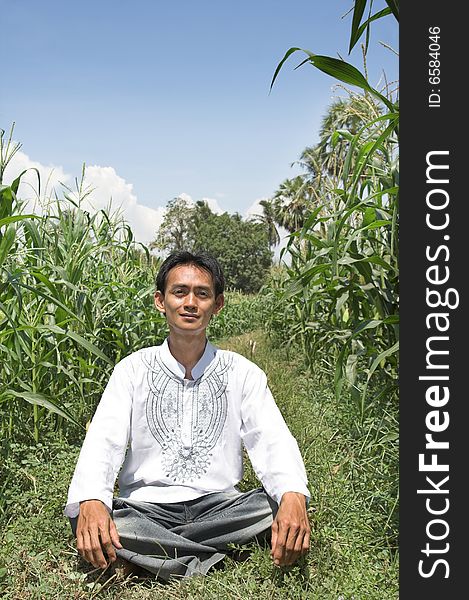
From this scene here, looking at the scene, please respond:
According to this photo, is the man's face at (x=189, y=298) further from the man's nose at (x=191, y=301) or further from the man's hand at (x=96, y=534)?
the man's hand at (x=96, y=534)

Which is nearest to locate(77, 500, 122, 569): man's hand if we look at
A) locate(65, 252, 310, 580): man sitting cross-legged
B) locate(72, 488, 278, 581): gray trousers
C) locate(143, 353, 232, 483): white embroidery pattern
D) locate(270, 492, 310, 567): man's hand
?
locate(65, 252, 310, 580): man sitting cross-legged

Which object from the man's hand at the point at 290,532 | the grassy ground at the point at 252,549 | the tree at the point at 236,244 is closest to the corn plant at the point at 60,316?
the grassy ground at the point at 252,549

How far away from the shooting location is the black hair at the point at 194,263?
2.74m

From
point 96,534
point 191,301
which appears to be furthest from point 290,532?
point 191,301

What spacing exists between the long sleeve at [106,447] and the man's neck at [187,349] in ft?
0.65

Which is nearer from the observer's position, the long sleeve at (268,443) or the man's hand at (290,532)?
the man's hand at (290,532)

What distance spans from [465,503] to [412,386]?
0.40m

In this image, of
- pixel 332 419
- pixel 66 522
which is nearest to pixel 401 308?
pixel 66 522

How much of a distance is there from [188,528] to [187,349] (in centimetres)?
70

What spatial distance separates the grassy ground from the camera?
234 cm

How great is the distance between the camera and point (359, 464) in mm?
3363

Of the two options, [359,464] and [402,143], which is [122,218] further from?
[402,143]

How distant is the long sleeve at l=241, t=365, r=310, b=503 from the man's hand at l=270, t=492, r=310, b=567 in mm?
67

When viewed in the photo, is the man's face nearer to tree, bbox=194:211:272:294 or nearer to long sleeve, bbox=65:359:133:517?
long sleeve, bbox=65:359:133:517
